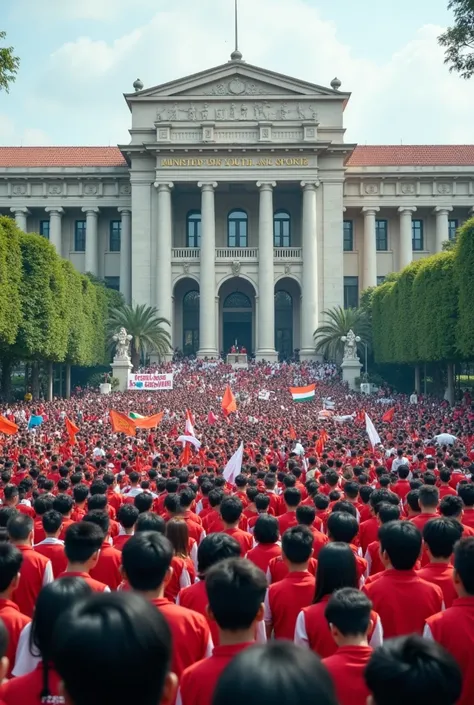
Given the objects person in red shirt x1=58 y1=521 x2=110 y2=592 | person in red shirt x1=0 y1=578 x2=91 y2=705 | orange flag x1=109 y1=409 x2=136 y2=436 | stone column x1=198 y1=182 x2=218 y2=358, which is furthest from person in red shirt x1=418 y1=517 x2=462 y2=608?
stone column x1=198 y1=182 x2=218 y2=358

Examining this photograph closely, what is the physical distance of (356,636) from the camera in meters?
4.28

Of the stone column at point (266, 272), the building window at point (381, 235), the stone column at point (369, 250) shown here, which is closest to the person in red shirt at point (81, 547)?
the stone column at point (266, 272)

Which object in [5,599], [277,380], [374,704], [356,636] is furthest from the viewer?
[277,380]

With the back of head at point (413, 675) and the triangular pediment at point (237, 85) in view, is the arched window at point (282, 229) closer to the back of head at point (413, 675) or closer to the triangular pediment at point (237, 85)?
the triangular pediment at point (237, 85)

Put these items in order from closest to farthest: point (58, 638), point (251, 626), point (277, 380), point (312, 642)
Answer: point (58, 638) → point (251, 626) → point (312, 642) → point (277, 380)

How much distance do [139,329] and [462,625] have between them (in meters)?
51.1

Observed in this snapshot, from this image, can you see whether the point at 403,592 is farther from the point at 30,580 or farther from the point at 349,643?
the point at 30,580

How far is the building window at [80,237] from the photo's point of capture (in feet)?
234

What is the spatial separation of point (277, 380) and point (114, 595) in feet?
150

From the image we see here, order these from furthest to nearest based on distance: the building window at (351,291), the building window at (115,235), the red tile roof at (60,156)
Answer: the red tile roof at (60,156)
the building window at (115,235)
the building window at (351,291)

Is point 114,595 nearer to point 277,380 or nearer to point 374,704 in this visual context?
point 374,704

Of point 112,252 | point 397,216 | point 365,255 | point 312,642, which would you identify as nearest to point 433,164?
point 397,216

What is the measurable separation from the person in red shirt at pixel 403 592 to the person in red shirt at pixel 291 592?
52 cm

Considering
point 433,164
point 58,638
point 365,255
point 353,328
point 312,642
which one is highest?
point 433,164
